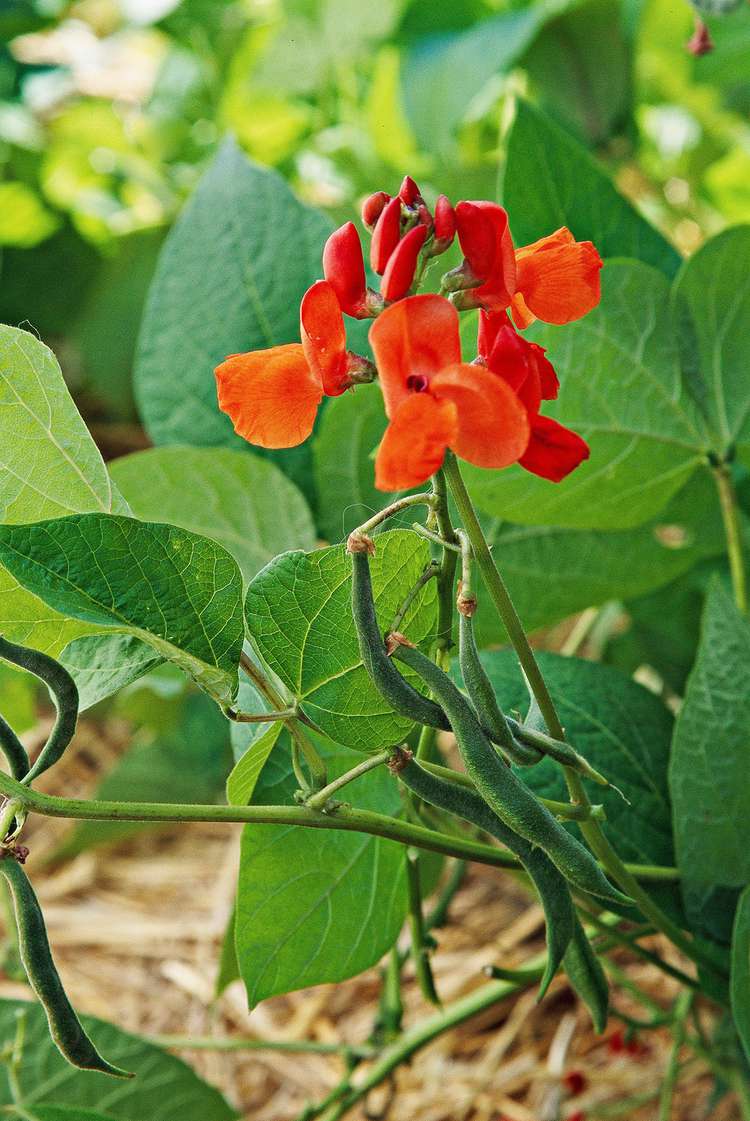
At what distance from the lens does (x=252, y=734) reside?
0.41 meters

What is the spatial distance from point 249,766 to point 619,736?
203 millimetres

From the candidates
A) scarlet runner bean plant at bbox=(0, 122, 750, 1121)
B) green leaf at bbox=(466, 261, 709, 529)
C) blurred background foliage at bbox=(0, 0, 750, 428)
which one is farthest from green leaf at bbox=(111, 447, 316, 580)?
blurred background foliage at bbox=(0, 0, 750, 428)

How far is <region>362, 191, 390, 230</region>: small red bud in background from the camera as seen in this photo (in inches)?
12.5

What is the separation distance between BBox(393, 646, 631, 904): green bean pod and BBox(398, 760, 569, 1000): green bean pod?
1 centimetres

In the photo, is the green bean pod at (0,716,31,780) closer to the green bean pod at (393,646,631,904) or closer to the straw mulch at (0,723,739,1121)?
the green bean pod at (393,646,631,904)

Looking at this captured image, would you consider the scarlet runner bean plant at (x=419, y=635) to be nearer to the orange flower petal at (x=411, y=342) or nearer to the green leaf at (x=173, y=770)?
the orange flower petal at (x=411, y=342)

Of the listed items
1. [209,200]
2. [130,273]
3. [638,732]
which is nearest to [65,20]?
[130,273]

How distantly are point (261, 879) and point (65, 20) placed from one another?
116 centimetres

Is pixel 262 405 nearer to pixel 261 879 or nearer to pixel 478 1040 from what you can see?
pixel 261 879

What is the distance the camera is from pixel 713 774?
453 millimetres

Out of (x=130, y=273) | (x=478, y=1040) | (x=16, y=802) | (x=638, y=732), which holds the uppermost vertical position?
(x=16, y=802)

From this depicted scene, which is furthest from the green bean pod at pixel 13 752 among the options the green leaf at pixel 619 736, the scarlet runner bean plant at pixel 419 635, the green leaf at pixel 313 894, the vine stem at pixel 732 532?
the vine stem at pixel 732 532

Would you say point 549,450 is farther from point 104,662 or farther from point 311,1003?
point 311,1003

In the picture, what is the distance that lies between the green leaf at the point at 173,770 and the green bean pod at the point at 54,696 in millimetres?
622
